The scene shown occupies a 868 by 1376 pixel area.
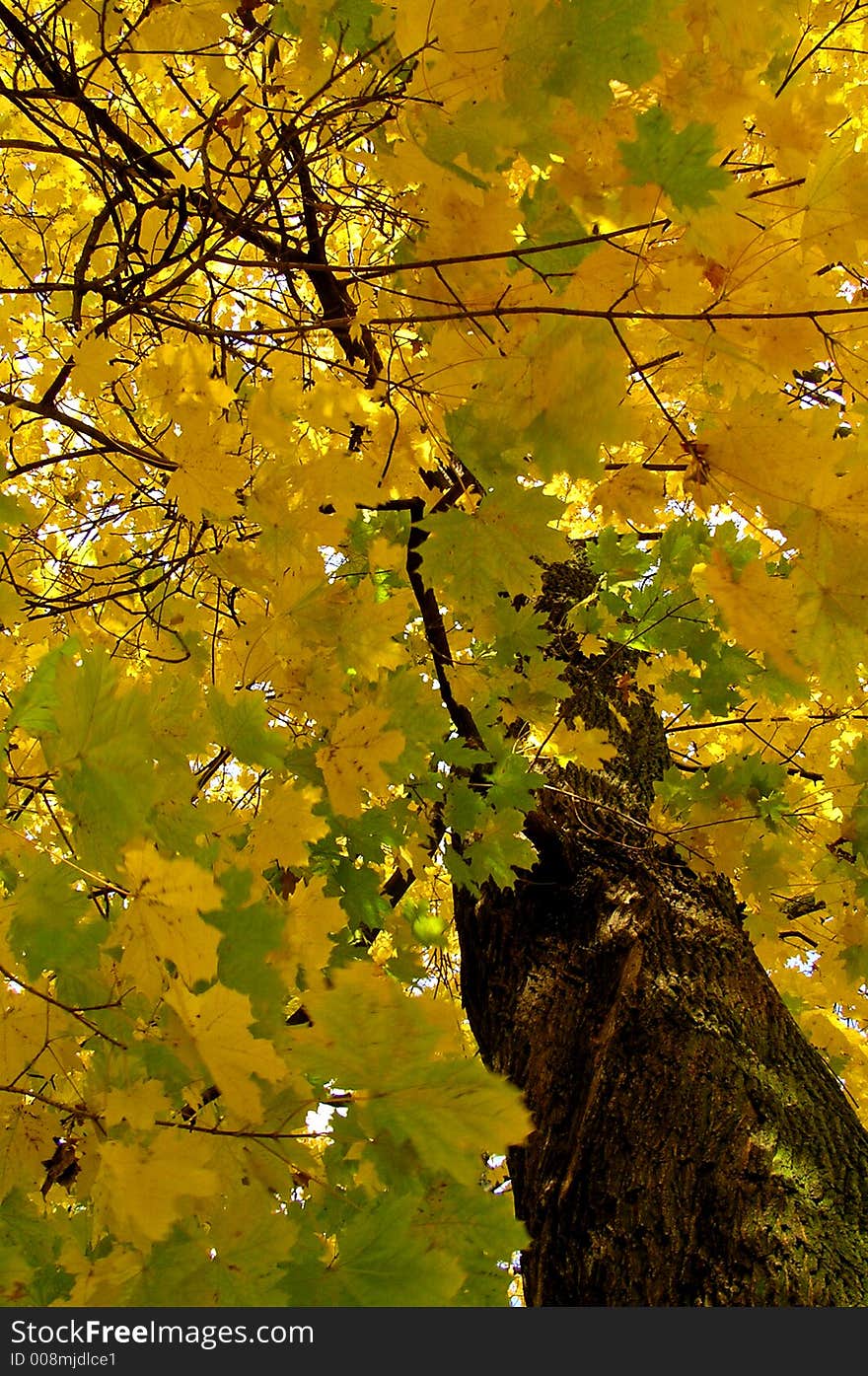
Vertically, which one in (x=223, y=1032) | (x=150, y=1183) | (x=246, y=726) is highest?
(x=246, y=726)

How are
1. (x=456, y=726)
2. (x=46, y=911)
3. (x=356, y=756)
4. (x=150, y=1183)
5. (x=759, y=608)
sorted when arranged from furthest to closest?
(x=456, y=726) < (x=356, y=756) < (x=759, y=608) < (x=46, y=911) < (x=150, y=1183)

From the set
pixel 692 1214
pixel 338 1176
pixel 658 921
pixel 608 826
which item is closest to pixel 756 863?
pixel 658 921

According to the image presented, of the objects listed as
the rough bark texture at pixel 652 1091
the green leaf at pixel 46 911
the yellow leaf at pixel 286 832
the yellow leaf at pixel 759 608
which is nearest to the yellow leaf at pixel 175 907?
the green leaf at pixel 46 911

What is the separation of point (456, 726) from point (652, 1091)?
1.04 meters

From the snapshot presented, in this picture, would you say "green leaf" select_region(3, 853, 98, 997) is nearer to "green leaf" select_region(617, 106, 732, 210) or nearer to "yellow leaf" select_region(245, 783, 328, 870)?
"yellow leaf" select_region(245, 783, 328, 870)

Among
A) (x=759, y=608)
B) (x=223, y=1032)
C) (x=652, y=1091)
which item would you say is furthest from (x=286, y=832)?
(x=652, y=1091)

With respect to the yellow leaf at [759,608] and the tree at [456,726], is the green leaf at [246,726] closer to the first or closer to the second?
the tree at [456,726]

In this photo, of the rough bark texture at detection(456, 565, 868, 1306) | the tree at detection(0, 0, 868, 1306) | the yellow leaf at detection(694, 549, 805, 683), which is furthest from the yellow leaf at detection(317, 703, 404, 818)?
the rough bark texture at detection(456, 565, 868, 1306)

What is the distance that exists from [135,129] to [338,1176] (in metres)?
3.31

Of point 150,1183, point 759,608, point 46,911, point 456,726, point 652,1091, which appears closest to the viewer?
point 150,1183

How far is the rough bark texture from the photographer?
1506mm

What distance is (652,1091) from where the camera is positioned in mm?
1773

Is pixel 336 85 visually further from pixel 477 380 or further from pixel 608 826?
pixel 608 826

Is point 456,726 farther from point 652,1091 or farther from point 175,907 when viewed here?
point 175,907
